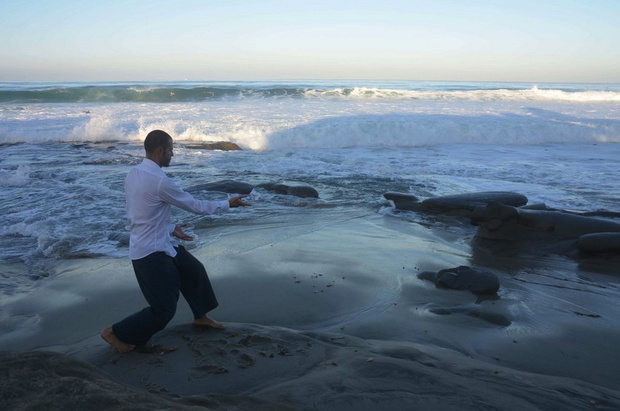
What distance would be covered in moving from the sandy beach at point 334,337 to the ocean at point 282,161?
3.17ft

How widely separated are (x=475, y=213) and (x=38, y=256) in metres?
5.64

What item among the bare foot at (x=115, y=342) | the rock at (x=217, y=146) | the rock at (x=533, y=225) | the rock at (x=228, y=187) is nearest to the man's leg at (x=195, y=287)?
the bare foot at (x=115, y=342)

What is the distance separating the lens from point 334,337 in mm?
4121

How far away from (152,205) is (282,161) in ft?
37.6

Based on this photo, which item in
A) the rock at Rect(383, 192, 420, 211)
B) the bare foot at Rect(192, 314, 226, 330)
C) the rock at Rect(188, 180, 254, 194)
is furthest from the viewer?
the rock at Rect(188, 180, 254, 194)

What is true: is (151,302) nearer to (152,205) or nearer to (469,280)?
(152,205)

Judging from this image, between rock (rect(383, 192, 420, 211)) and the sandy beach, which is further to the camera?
rock (rect(383, 192, 420, 211))

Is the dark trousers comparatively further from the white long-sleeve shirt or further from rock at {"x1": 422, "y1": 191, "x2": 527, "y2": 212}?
rock at {"x1": 422, "y1": 191, "x2": 527, "y2": 212}

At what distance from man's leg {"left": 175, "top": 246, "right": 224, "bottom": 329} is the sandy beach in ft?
0.41

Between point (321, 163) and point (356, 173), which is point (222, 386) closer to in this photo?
point (356, 173)

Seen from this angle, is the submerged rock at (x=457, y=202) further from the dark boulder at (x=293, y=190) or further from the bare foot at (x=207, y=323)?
the bare foot at (x=207, y=323)

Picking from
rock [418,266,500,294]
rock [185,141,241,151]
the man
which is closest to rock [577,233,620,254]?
rock [418,266,500,294]

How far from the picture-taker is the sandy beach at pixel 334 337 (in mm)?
3010

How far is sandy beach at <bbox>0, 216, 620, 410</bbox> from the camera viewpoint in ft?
9.87
